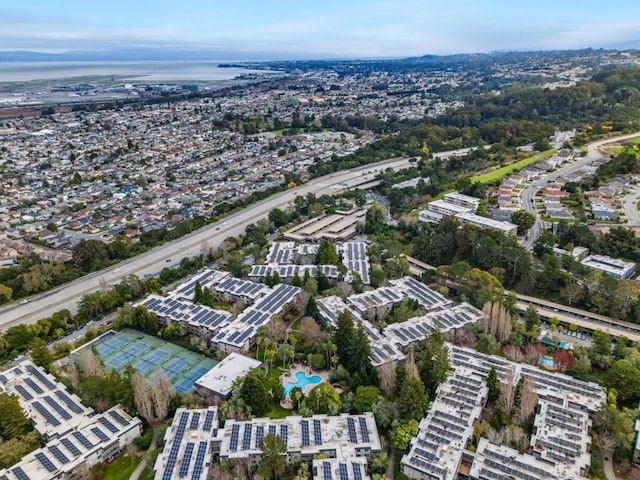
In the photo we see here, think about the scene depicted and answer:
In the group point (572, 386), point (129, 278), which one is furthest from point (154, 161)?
point (572, 386)

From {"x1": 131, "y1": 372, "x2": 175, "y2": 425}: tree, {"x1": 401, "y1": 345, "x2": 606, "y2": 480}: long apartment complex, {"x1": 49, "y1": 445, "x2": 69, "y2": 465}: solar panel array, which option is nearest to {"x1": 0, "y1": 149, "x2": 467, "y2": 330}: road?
{"x1": 131, "y1": 372, "x2": 175, "y2": 425}: tree

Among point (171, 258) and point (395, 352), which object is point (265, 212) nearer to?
point (171, 258)

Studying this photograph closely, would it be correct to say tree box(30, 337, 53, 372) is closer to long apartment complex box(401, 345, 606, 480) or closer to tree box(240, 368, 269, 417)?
tree box(240, 368, 269, 417)

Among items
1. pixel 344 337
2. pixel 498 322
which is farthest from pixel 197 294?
pixel 498 322

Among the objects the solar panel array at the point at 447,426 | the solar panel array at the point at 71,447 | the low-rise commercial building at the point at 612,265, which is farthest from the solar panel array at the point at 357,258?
the solar panel array at the point at 71,447

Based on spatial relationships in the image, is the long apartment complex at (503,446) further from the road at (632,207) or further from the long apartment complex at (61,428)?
the road at (632,207)

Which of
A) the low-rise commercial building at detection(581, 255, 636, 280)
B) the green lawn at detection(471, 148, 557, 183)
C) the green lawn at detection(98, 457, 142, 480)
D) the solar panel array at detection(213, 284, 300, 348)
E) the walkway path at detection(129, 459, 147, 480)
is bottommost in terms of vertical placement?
the green lawn at detection(98, 457, 142, 480)
